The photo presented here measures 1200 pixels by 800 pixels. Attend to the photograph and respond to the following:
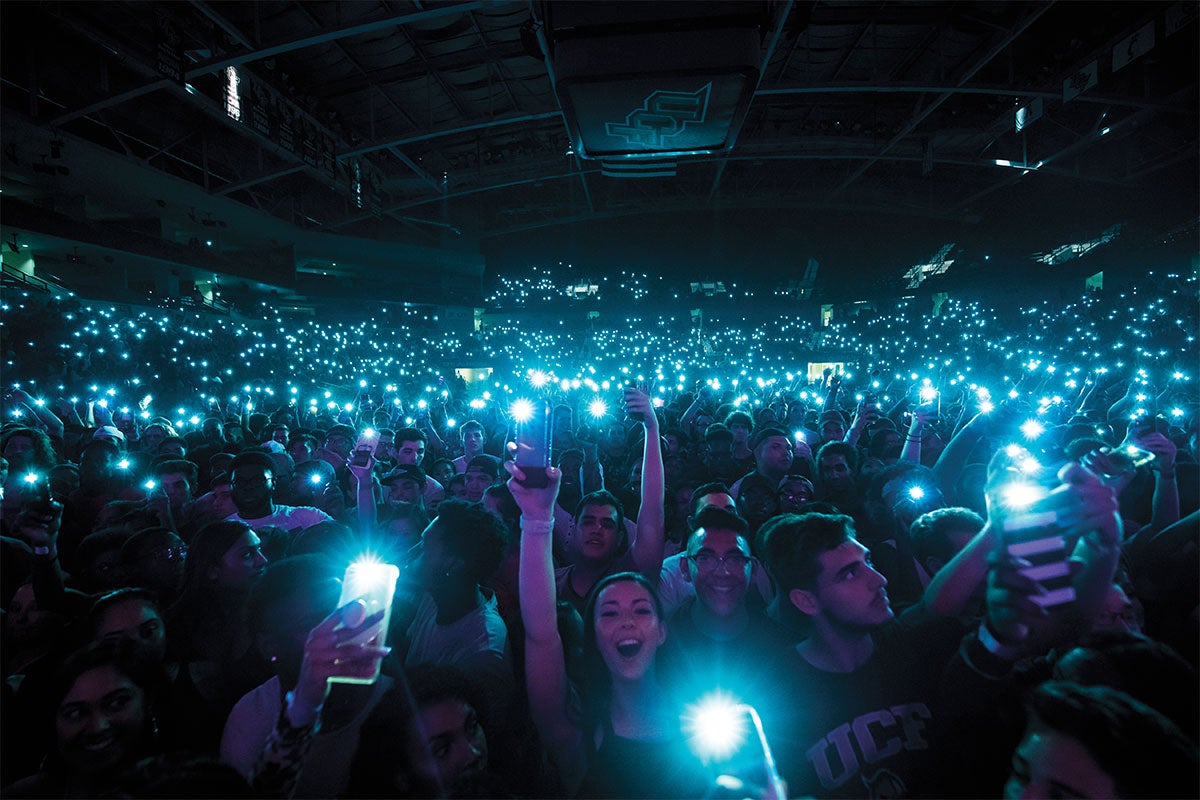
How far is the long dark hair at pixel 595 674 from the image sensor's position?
2.15 meters

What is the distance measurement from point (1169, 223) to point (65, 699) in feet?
86.5

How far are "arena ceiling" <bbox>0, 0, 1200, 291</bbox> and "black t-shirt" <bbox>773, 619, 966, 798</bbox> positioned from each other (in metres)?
7.39

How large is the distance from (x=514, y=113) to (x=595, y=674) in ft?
48.7

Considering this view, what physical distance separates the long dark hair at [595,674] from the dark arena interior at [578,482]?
18 millimetres

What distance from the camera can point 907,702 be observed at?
2.04 metres

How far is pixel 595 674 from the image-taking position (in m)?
2.20

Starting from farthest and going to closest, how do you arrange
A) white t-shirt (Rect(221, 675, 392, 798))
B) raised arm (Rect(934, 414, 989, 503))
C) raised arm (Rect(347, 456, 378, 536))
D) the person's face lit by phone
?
the person's face lit by phone < raised arm (Rect(934, 414, 989, 503)) < raised arm (Rect(347, 456, 378, 536)) < white t-shirt (Rect(221, 675, 392, 798))

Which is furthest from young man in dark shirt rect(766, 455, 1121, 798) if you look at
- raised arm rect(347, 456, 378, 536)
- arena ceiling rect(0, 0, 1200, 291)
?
arena ceiling rect(0, 0, 1200, 291)

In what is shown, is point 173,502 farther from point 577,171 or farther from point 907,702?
point 577,171

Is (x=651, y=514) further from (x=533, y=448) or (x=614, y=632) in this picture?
(x=533, y=448)

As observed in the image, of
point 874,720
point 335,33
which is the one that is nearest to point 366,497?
point 874,720

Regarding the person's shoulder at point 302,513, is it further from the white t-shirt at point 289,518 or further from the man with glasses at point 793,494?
the man with glasses at point 793,494

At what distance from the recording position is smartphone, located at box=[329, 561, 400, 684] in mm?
1376

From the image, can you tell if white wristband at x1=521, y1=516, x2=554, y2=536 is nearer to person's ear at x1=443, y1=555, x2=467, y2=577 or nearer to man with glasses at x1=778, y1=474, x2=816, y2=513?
person's ear at x1=443, y1=555, x2=467, y2=577
